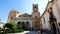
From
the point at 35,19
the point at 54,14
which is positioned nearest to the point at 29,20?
the point at 35,19

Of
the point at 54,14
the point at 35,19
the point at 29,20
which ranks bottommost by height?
the point at 29,20

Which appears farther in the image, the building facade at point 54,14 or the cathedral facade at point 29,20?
the cathedral facade at point 29,20

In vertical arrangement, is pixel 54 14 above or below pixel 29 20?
above

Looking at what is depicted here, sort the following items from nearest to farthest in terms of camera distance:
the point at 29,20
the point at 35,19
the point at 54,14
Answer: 1. the point at 54,14
2. the point at 35,19
3. the point at 29,20

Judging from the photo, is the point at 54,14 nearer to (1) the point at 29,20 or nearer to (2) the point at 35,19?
(2) the point at 35,19

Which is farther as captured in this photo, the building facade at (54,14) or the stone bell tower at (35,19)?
the stone bell tower at (35,19)

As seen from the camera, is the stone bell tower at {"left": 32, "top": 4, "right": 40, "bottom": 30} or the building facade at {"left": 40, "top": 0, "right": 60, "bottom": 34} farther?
the stone bell tower at {"left": 32, "top": 4, "right": 40, "bottom": 30}

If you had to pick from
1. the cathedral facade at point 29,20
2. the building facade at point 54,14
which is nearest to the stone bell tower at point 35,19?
the cathedral facade at point 29,20

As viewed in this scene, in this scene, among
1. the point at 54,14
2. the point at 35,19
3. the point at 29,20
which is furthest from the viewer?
the point at 29,20

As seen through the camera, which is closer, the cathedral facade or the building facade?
the building facade

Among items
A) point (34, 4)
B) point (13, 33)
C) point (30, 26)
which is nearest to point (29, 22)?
point (30, 26)

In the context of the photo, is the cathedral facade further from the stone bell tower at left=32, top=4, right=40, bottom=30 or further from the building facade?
the building facade

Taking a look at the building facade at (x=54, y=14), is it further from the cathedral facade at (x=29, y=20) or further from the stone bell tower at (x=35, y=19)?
the cathedral facade at (x=29, y=20)

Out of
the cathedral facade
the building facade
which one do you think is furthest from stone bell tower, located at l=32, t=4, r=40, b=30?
the building facade
